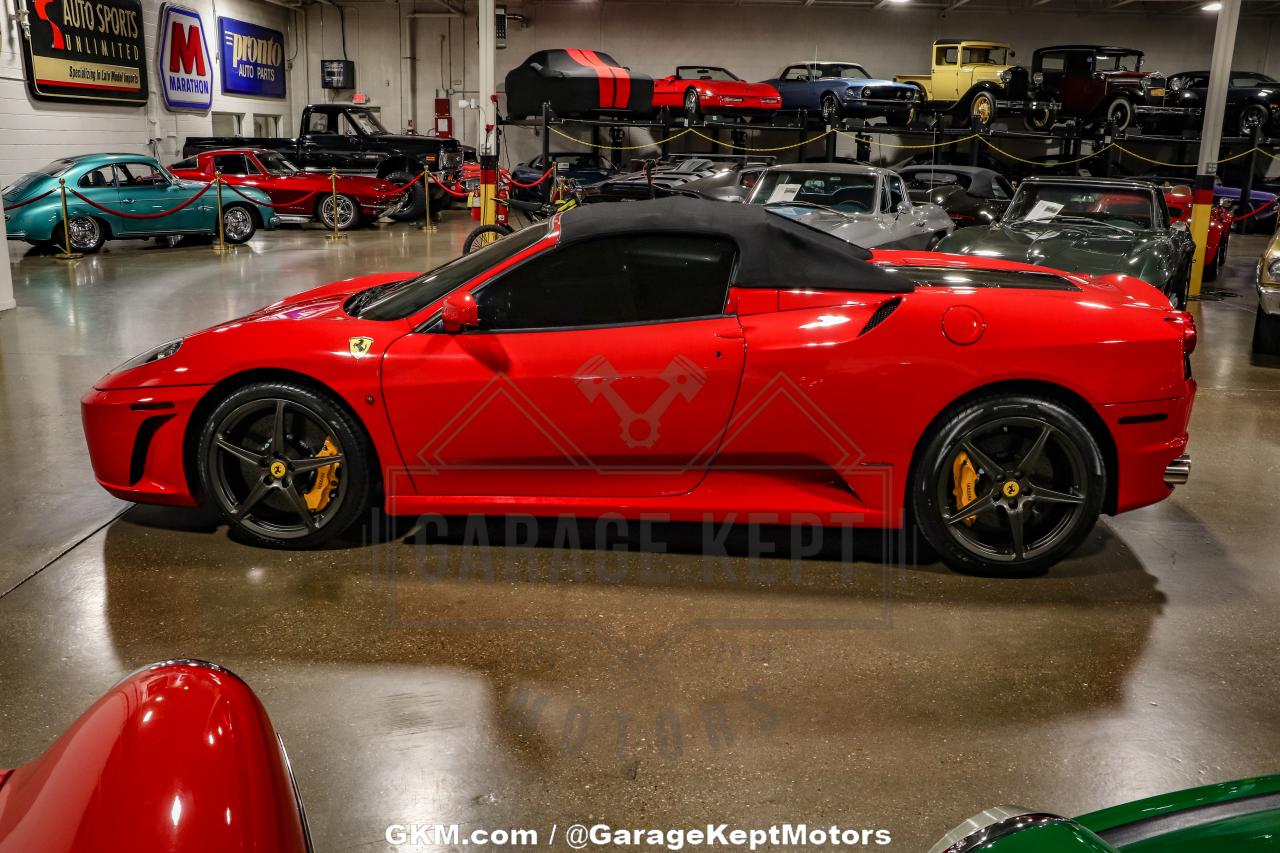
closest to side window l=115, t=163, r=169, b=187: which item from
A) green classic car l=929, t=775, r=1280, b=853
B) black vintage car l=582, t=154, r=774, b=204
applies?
black vintage car l=582, t=154, r=774, b=204

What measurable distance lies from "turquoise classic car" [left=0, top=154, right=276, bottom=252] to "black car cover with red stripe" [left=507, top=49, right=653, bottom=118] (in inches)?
266

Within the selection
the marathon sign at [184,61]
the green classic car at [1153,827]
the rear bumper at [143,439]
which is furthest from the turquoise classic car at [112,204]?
the green classic car at [1153,827]

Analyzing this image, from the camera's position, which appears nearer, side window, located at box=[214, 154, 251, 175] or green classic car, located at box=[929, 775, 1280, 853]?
green classic car, located at box=[929, 775, 1280, 853]

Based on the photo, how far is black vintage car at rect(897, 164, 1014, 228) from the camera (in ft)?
44.2

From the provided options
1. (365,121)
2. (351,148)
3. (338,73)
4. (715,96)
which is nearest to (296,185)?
(351,148)

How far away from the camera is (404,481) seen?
3787 mm

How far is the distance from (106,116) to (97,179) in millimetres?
6009

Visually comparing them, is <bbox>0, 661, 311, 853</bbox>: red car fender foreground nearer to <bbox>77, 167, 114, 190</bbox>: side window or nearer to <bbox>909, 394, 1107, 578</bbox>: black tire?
<bbox>909, 394, 1107, 578</bbox>: black tire

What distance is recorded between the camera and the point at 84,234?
44.1 feet

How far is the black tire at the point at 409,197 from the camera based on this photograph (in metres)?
19.3

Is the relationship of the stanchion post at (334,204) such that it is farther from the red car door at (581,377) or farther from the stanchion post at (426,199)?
the red car door at (581,377)

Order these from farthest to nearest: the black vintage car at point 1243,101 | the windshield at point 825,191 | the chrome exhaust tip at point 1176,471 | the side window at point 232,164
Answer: the black vintage car at point 1243,101 < the side window at point 232,164 < the windshield at point 825,191 < the chrome exhaust tip at point 1176,471

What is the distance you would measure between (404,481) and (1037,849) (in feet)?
9.36

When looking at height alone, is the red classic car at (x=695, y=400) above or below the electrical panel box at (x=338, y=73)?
below
